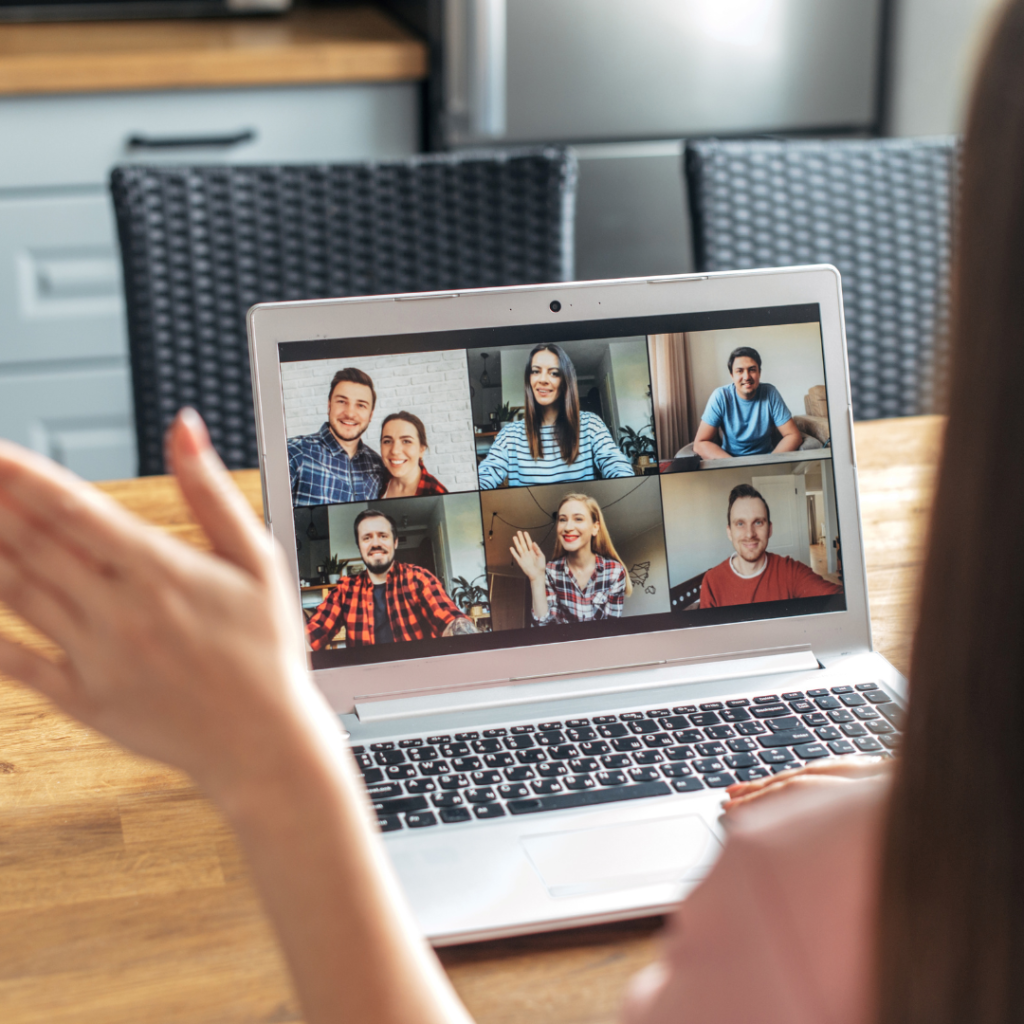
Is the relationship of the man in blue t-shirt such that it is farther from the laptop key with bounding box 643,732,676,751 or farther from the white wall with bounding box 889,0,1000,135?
the white wall with bounding box 889,0,1000,135

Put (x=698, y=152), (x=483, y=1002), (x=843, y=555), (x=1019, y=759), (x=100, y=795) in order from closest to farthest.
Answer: (x=1019, y=759)
(x=483, y=1002)
(x=100, y=795)
(x=843, y=555)
(x=698, y=152)

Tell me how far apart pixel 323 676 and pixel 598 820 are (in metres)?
0.21

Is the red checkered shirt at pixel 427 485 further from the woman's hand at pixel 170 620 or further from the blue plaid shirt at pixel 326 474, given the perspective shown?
the woman's hand at pixel 170 620

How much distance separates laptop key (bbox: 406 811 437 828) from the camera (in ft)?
1.85

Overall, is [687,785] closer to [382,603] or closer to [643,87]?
[382,603]

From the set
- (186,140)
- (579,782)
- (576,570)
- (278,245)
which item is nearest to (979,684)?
(579,782)

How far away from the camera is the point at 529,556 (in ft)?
2.34

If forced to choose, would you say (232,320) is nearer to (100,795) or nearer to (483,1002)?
(100,795)

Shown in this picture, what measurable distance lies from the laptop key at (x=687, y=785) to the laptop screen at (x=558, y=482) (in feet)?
0.46

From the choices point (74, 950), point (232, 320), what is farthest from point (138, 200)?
point (74, 950)

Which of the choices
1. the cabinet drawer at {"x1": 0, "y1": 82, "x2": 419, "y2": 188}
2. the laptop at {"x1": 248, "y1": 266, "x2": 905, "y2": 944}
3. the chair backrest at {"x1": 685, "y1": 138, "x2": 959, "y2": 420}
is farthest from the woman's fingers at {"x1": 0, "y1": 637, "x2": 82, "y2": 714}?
the cabinet drawer at {"x1": 0, "y1": 82, "x2": 419, "y2": 188}

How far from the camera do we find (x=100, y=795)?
62 centimetres

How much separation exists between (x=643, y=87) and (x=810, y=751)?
64.6 inches

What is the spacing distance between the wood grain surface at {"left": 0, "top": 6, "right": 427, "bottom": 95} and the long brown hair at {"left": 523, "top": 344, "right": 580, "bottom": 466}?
1392 mm
